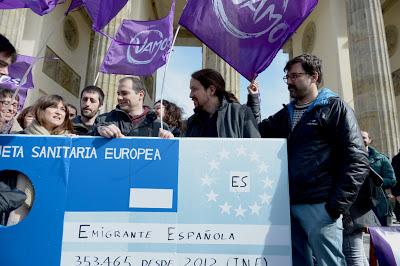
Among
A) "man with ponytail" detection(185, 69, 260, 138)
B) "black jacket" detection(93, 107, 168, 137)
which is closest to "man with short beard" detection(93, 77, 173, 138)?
"black jacket" detection(93, 107, 168, 137)

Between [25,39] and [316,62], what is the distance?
35.3 feet

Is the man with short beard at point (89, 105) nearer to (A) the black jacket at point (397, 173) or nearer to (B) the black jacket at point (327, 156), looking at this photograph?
(B) the black jacket at point (327, 156)

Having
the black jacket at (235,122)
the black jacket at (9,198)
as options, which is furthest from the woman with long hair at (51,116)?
the black jacket at (235,122)

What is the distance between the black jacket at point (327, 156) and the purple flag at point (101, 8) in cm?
228

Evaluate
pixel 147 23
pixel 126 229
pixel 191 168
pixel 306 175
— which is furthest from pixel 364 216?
pixel 147 23

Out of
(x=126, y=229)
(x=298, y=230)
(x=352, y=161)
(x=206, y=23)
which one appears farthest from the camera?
(x=206, y=23)

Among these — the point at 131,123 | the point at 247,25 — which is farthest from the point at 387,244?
the point at 131,123

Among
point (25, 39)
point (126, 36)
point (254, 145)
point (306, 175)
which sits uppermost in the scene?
point (25, 39)

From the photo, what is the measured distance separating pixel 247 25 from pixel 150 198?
5.39 feet

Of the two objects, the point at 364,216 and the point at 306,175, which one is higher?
the point at 306,175

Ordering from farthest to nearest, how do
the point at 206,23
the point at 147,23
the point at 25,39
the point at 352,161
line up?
the point at 25,39 < the point at 147,23 < the point at 206,23 < the point at 352,161

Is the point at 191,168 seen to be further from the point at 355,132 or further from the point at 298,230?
the point at 355,132

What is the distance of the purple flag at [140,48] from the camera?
4137 mm

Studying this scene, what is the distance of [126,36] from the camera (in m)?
4.82
